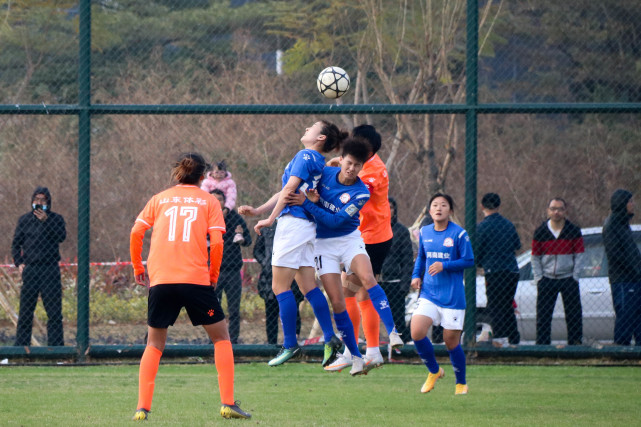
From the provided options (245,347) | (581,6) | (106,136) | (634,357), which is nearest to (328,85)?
(245,347)

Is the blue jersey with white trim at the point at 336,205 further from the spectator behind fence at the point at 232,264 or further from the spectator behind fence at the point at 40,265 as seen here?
the spectator behind fence at the point at 40,265

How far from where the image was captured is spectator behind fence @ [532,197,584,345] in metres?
10.1

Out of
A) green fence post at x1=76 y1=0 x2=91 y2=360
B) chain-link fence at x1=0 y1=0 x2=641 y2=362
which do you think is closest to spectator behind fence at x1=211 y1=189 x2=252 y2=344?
chain-link fence at x1=0 y1=0 x2=641 y2=362

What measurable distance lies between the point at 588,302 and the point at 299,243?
17.0 ft

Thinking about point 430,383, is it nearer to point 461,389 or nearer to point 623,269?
point 461,389

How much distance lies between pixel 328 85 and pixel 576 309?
4.34m

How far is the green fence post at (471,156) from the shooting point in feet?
32.4

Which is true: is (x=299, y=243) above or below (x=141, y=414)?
above

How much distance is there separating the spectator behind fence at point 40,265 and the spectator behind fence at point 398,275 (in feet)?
12.5

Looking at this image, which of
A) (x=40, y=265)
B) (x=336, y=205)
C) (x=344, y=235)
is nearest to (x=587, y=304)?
(x=344, y=235)

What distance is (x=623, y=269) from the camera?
10.1 meters

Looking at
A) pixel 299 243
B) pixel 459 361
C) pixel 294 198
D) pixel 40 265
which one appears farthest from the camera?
pixel 40 265

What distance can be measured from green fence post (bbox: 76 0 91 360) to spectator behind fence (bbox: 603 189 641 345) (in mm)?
6029

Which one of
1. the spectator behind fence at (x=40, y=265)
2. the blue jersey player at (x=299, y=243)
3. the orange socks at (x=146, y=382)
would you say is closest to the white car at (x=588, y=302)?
the blue jersey player at (x=299, y=243)
